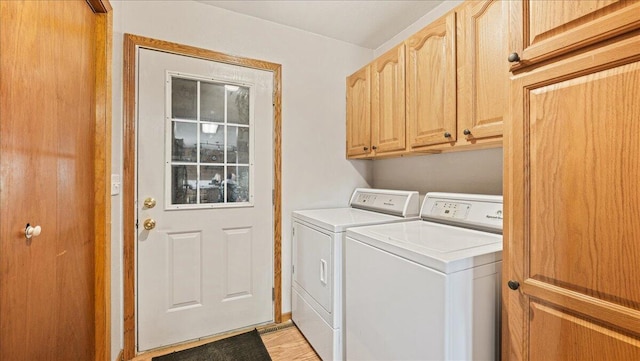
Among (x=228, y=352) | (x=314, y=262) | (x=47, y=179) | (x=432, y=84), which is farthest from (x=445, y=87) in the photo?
(x=228, y=352)

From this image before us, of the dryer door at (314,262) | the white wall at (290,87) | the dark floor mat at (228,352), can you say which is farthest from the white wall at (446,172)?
the dark floor mat at (228,352)

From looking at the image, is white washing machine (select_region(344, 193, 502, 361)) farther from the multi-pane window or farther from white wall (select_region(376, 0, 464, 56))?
white wall (select_region(376, 0, 464, 56))

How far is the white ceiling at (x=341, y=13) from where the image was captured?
1996 mm

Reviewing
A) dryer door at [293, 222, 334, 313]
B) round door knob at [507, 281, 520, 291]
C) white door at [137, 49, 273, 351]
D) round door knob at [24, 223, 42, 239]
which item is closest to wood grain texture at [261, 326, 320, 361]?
white door at [137, 49, 273, 351]

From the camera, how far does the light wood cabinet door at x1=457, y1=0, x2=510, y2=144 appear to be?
4.27 ft

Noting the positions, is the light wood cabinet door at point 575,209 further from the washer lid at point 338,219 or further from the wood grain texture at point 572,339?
the washer lid at point 338,219

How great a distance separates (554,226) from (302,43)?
7.12 feet

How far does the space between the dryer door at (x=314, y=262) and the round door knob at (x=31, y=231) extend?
4.16 ft

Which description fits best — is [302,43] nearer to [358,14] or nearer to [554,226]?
[358,14]

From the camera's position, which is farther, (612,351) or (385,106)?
(385,106)

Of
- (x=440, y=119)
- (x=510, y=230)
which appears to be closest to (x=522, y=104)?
(x=510, y=230)

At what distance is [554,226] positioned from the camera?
0.85 metres

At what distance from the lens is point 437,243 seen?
4.13 feet

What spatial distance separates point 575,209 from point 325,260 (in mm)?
1237
